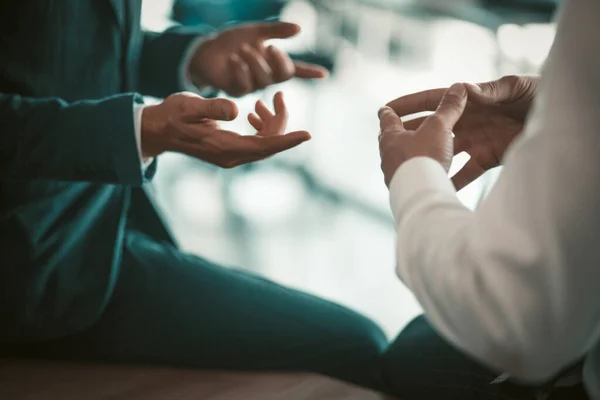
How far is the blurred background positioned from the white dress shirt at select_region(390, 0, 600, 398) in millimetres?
633

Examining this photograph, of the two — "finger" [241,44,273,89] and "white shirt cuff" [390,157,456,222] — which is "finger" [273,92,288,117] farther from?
"white shirt cuff" [390,157,456,222]

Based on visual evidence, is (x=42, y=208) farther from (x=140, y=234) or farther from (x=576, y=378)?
(x=576, y=378)

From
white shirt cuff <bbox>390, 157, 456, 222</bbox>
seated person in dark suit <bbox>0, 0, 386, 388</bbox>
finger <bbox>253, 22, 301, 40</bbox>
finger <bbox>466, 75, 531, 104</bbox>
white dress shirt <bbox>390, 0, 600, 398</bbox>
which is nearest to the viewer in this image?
white dress shirt <bbox>390, 0, 600, 398</bbox>

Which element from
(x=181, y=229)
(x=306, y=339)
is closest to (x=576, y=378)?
(x=306, y=339)

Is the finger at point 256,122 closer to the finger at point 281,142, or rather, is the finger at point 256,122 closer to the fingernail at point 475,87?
the finger at point 281,142

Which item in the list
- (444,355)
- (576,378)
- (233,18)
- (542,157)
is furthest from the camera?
(233,18)

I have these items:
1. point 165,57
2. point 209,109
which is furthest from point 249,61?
point 209,109

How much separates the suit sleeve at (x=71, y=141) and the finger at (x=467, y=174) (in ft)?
1.07

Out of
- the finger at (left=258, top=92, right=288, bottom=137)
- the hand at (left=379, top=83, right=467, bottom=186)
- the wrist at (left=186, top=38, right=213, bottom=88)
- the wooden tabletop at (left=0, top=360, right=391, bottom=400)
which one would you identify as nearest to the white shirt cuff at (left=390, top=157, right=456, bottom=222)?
the hand at (left=379, top=83, right=467, bottom=186)

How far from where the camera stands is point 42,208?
2.46ft

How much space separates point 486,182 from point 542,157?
0.52 metres

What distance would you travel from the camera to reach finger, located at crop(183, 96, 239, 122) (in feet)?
2.02

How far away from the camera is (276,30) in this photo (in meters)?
0.84

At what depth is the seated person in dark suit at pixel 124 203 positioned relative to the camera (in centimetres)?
Result: 66
